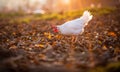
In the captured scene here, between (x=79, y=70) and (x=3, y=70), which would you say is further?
(x=3, y=70)

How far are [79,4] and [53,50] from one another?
2757 centimetres

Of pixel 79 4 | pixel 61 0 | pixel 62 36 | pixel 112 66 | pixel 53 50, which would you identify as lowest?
pixel 112 66

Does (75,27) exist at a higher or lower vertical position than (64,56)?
higher

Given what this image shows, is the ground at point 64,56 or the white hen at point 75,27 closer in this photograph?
the ground at point 64,56

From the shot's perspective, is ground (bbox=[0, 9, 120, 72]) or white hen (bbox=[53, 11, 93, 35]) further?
white hen (bbox=[53, 11, 93, 35])

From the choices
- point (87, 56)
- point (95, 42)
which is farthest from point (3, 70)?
point (95, 42)

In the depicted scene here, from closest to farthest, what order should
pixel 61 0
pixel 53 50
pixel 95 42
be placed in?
pixel 53 50 < pixel 95 42 < pixel 61 0

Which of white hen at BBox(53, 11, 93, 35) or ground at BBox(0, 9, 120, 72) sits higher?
white hen at BBox(53, 11, 93, 35)

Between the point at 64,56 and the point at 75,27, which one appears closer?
the point at 64,56

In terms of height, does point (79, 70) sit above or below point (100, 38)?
below

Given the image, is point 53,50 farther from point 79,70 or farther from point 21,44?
point 79,70

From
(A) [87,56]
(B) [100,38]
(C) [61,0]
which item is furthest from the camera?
(C) [61,0]

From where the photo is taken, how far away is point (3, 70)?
427 cm

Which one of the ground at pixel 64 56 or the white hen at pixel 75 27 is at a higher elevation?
the white hen at pixel 75 27
